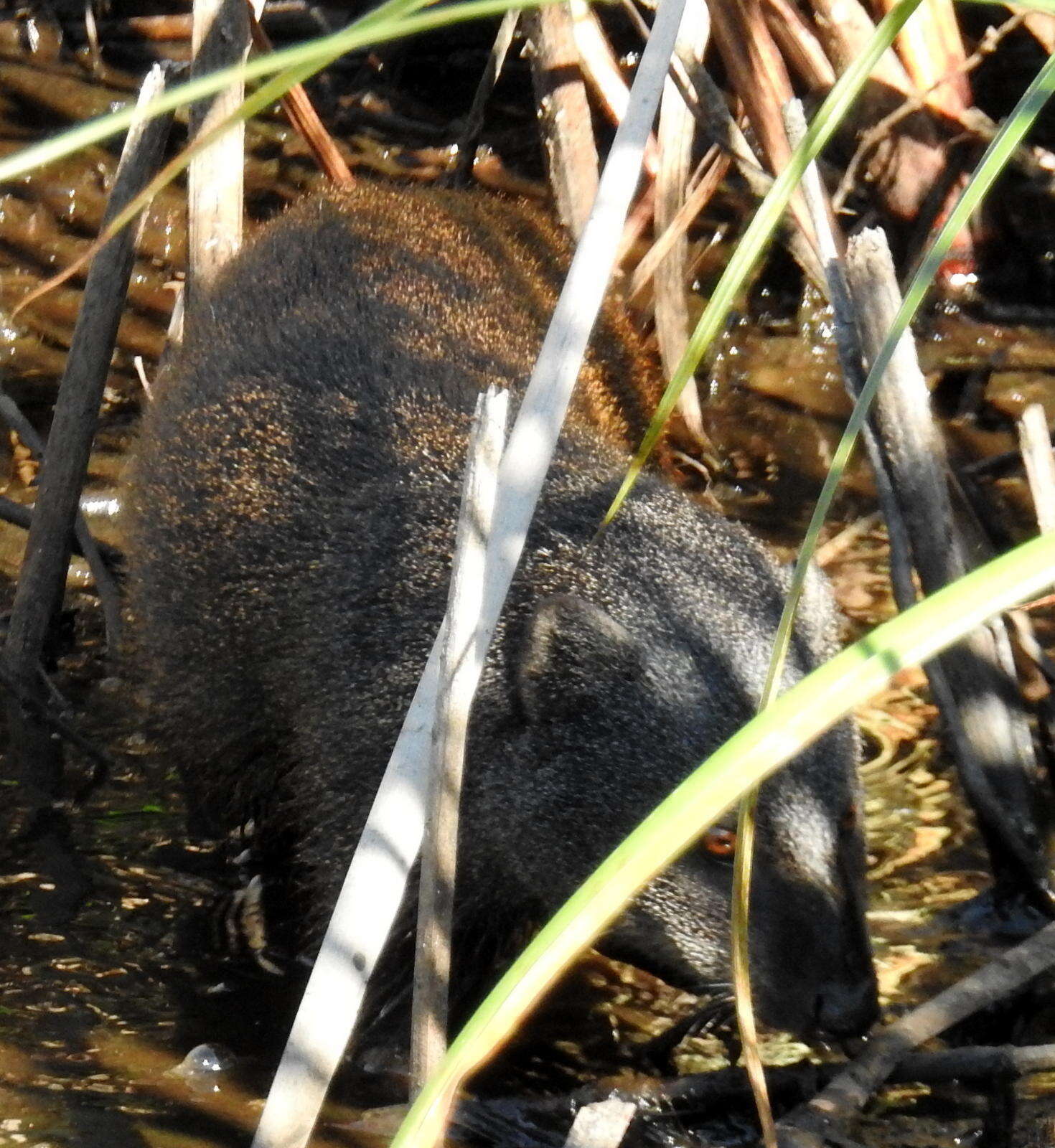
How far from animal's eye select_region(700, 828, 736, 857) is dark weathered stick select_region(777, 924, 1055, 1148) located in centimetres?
48

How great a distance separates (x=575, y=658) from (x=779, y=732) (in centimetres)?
193

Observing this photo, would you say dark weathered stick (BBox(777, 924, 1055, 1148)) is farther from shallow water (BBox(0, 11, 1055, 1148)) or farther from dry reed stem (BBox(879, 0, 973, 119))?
dry reed stem (BBox(879, 0, 973, 119))

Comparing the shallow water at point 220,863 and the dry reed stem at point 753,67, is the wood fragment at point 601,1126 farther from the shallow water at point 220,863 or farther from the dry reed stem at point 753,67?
the dry reed stem at point 753,67

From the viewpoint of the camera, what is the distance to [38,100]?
8195mm

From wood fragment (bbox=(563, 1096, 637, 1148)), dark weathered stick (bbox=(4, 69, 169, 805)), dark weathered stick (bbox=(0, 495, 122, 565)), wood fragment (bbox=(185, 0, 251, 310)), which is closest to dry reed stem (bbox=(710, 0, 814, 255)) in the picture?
wood fragment (bbox=(185, 0, 251, 310))

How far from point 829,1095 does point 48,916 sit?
202cm

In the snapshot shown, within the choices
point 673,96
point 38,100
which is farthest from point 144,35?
point 673,96

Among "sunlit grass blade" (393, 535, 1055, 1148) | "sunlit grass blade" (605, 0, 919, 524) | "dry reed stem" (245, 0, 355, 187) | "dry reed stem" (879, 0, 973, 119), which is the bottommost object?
"sunlit grass blade" (393, 535, 1055, 1148)

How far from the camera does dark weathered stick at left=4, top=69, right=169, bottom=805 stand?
15.7 ft

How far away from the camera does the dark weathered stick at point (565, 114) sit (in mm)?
5762

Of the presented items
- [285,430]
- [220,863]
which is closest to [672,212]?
[285,430]

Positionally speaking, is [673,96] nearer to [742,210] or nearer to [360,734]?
[742,210]

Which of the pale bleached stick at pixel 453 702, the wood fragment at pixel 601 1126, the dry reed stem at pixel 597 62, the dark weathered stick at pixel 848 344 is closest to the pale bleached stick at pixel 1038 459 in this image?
the dark weathered stick at pixel 848 344

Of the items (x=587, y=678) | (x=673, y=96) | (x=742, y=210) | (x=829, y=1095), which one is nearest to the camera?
(x=829, y=1095)
